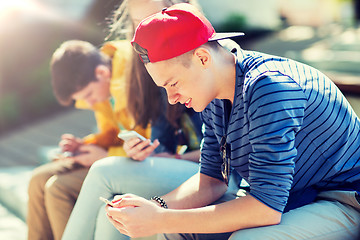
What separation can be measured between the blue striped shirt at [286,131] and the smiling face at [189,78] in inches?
4.3

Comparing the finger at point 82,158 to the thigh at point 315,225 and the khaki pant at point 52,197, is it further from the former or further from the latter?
the thigh at point 315,225

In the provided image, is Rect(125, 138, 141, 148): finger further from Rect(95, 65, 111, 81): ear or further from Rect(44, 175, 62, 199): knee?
Rect(95, 65, 111, 81): ear

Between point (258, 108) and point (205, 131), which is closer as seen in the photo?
point (258, 108)

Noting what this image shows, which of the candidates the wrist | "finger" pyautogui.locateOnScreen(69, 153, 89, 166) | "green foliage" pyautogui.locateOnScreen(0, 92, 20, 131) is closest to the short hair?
"finger" pyautogui.locateOnScreen(69, 153, 89, 166)

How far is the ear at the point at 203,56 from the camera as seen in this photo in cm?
138

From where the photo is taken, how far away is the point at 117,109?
2527mm

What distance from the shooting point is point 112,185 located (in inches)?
71.5

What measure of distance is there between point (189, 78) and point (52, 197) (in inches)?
47.5

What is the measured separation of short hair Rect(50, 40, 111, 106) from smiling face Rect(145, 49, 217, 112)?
1140 mm

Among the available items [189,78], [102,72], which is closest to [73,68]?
[102,72]

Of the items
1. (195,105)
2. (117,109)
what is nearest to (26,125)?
(117,109)

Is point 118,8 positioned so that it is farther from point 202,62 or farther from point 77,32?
point 77,32

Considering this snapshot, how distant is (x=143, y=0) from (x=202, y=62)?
2.75 feet

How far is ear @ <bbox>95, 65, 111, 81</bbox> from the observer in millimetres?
2564
